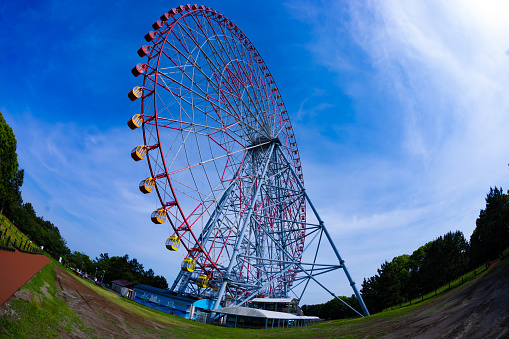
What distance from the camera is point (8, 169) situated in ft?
116

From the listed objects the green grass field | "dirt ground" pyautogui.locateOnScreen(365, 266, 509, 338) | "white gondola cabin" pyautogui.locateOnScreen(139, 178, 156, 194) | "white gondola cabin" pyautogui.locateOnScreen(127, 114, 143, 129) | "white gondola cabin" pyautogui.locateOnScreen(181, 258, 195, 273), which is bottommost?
"dirt ground" pyautogui.locateOnScreen(365, 266, 509, 338)

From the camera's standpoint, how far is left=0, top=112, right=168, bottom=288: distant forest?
1380 inches

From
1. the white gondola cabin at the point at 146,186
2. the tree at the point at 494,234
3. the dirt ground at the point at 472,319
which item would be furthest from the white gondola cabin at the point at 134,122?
the tree at the point at 494,234

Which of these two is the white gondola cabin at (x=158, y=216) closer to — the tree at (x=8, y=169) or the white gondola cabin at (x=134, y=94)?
the white gondola cabin at (x=134, y=94)

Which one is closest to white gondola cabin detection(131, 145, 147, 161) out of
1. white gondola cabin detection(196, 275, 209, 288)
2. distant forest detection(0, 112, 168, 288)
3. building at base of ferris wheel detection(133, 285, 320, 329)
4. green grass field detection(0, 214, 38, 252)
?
green grass field detection(0, 214, 38, 252)

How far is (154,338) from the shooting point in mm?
13289

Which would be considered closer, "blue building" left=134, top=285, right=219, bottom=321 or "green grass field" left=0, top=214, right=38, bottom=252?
"green grass field" left=0, top=214, right=38, bottom=252

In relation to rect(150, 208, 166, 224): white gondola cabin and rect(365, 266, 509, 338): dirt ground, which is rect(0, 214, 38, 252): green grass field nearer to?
rect(150, 208, 166, 224): white gondola cabin

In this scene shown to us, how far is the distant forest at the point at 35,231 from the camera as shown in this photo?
1380 inches

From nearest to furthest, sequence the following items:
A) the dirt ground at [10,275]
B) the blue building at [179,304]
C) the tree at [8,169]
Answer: the dirt ground at [10,275] < the blue building at [179,304] < the tree at [8,169]

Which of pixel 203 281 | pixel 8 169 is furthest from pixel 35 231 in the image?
pixel 203 281

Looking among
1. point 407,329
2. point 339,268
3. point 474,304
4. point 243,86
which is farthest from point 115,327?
point 243,86

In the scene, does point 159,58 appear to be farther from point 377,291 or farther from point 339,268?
point 377,291

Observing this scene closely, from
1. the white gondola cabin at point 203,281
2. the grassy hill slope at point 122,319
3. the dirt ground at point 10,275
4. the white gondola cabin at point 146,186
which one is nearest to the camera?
the grassy hill slope at point 122,319
